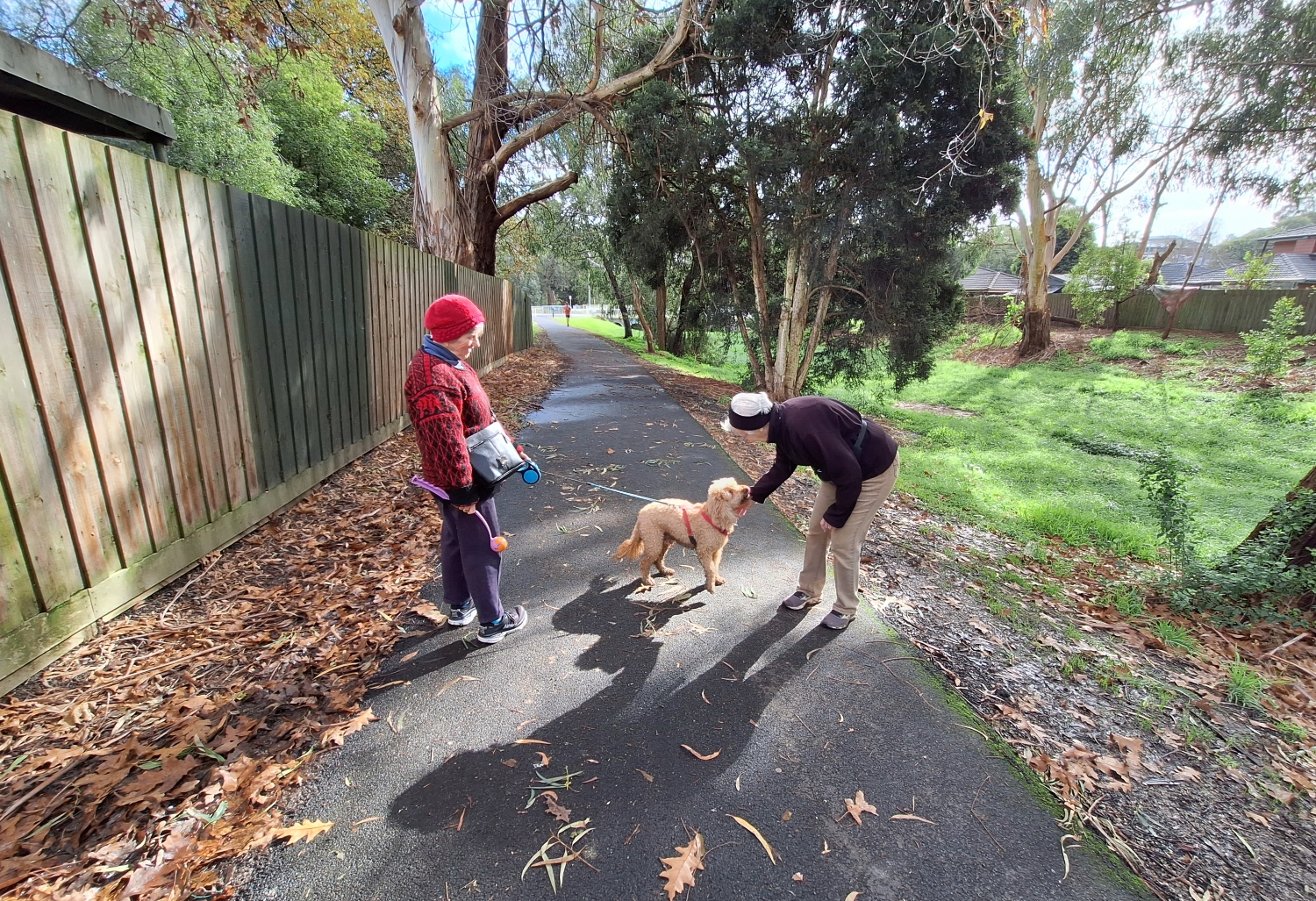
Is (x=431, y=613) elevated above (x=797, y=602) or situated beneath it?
situated beneath

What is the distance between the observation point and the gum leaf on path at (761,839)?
2070 mm

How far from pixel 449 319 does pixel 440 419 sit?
53 cm

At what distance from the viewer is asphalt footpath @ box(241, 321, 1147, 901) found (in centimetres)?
199

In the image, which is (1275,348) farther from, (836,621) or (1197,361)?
(836,621)

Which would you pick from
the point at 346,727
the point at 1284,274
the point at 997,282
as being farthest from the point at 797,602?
the point at 997,282

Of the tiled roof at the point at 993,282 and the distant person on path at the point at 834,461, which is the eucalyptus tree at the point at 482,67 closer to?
the distant person on path at the point at 834,461

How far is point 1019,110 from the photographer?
900cm

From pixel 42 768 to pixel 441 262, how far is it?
8.07 meters

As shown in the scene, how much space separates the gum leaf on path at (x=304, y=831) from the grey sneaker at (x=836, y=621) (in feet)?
9.00

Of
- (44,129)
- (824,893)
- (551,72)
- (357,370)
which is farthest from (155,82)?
(824,893)

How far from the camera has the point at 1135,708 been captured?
2.94m

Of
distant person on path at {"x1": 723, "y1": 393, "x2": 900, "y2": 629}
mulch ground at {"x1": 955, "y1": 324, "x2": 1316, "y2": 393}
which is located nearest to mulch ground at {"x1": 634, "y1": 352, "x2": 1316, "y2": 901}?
distant person on path at {"x1": 723, "y1": 393, "x2": 900, "y2": 629}

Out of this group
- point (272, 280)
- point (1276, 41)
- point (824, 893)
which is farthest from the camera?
point (1276, 41)

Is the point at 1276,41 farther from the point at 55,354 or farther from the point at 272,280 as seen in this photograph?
the point at 55,354
